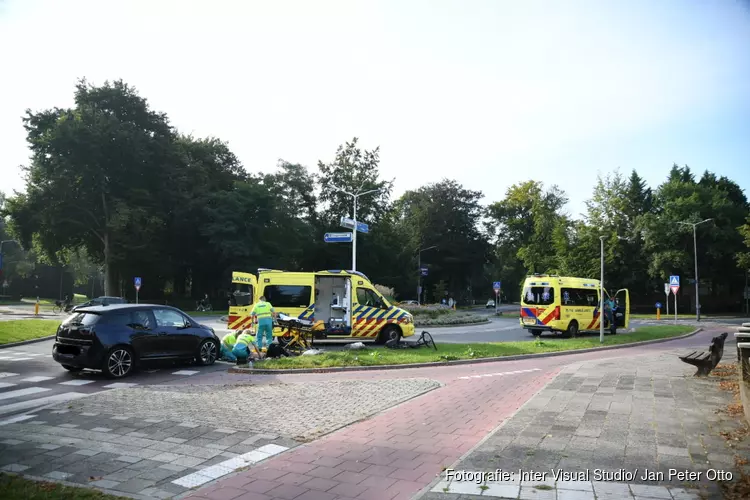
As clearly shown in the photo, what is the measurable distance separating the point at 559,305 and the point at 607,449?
732 inches

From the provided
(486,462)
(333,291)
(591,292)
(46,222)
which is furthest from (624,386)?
(46,222)

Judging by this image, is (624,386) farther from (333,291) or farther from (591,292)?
(591,292)

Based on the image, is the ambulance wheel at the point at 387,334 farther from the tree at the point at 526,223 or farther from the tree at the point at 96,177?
the tree at the point at 526,223

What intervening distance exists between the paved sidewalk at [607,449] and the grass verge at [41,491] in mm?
2969

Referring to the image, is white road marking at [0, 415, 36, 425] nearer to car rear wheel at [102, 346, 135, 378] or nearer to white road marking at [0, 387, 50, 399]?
white road marking at [0, 387, 50, 399]

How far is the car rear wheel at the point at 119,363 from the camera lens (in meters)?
10.9

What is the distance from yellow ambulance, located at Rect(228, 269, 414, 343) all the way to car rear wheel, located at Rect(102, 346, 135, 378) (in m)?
6.41

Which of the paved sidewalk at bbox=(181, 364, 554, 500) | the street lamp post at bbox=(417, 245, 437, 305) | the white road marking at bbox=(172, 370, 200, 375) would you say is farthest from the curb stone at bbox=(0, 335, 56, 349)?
the street lamp post at bbox=(417, 245, 437, 305)

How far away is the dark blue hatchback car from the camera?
10891mm

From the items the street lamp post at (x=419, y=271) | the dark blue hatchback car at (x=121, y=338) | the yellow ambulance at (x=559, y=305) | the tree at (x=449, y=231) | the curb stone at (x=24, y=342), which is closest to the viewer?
the dark blue hatchback car at (x=121, y=338)

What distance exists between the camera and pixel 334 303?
18625 millimetres

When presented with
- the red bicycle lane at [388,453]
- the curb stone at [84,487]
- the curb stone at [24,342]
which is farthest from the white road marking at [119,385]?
the curb stone at [24,342]

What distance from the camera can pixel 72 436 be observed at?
6441 millimetres

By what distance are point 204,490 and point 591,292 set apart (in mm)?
23639
